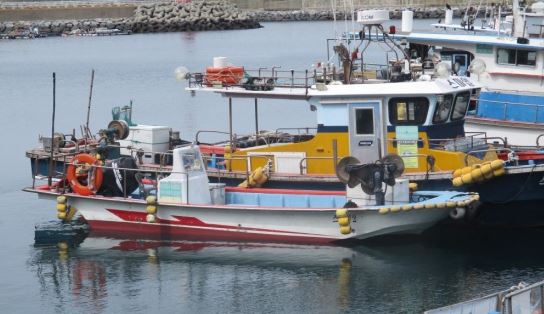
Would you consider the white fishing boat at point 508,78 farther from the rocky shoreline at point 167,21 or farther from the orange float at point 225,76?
the rocky shoreline at point 167,21

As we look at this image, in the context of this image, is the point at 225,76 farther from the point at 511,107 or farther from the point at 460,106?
the point at 511,107

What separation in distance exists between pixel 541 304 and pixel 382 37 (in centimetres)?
1034

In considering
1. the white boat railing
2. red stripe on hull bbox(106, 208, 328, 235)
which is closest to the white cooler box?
red stripe on hull bbox(106, 208, 328, 235)

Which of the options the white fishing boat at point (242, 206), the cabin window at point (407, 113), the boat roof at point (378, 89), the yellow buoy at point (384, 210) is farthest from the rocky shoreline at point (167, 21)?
the yellow buoy at point (384, 210)

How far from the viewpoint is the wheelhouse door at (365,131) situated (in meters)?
22.0

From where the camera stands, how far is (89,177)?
23.5 meters

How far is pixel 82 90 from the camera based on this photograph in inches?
2224

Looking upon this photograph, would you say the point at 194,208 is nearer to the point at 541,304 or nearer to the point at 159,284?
the point at 159,284

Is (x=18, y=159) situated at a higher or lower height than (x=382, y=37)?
lower

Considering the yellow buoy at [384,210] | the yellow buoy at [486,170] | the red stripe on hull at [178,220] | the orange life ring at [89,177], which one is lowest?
the red stripe on hull at [178,220]

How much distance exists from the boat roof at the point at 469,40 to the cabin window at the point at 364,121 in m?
5.26

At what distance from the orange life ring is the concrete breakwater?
81095mm

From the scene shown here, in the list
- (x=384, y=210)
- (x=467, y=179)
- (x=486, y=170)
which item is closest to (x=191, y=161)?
(x=384, y=210)

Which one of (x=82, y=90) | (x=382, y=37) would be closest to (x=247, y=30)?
(x=82, y=90)
